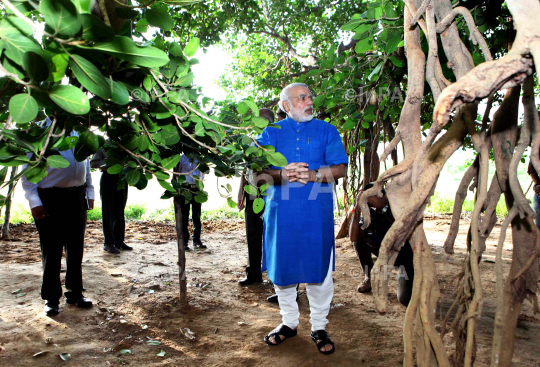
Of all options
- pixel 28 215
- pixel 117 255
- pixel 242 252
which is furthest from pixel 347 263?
pixel 28 215

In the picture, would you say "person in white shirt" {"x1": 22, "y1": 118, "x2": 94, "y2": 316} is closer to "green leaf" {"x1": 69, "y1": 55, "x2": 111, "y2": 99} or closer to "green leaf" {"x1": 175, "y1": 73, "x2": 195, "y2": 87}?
"green leaf" {"x1": 175, "y1": 73, "x2": 195, "y2": 87}

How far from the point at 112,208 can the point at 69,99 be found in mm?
4510

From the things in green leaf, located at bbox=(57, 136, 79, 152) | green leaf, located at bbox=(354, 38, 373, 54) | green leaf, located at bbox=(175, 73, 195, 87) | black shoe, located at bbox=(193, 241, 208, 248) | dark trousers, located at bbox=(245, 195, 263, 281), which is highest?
green leaf, located at bbox=(354, 38, 373, 54)

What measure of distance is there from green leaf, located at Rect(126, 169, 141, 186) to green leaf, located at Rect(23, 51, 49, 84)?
2.67 ft

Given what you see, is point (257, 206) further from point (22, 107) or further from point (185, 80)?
point (22, 107)

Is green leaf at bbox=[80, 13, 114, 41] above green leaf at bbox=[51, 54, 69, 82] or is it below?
above

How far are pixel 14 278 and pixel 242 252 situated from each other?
2870 mm

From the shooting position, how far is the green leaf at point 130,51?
716mm

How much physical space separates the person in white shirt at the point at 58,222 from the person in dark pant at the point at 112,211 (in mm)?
1688

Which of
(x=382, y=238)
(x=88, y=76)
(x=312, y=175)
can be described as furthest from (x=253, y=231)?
(x=88, y=76)

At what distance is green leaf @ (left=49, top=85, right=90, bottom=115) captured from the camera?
2.36 feet

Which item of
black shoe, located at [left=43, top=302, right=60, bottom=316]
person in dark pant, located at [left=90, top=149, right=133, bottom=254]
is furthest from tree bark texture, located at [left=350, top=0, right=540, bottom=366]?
person in dark pant, located at [left=90, top=149, right=133, bottom=254]

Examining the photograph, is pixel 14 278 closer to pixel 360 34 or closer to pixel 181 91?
pixel 181 91

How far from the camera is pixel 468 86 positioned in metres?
0.77
